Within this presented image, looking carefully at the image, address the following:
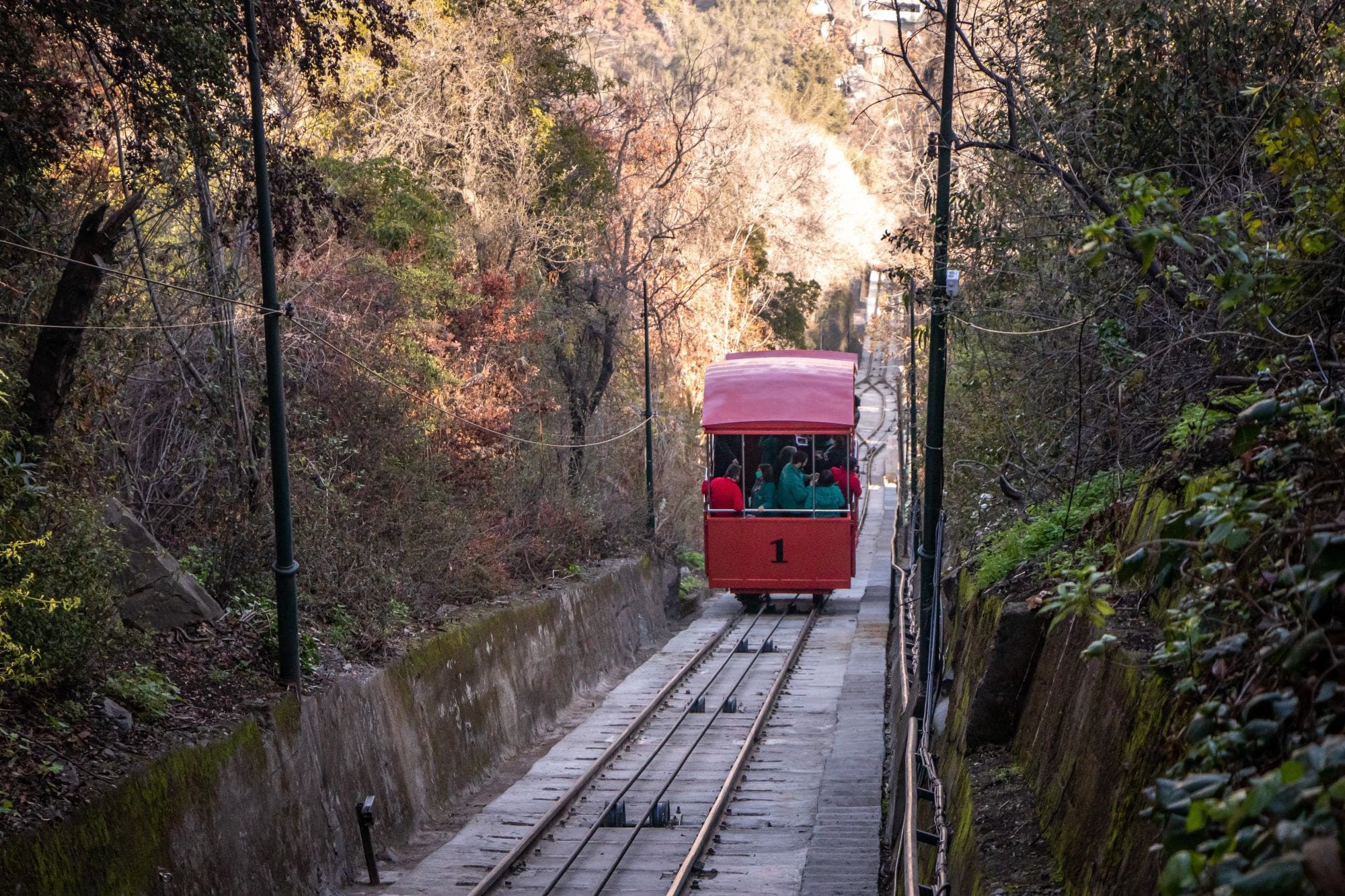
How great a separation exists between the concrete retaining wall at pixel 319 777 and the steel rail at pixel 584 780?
1502 millimetres

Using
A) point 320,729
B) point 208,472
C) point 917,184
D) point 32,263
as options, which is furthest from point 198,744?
point 917,184

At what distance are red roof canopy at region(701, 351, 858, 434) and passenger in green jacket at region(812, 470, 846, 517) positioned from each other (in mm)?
1207

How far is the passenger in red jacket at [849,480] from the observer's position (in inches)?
934

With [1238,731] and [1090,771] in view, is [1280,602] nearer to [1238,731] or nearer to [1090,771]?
[1238,731]

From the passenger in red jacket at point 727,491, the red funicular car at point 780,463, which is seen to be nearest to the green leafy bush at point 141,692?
the red funicular car at point 780,463

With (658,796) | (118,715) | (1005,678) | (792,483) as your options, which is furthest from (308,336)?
(1005,678)

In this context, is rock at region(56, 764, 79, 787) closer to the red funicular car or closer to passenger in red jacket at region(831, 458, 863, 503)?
the red funicular car

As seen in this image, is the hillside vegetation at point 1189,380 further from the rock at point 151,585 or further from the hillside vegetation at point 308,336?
the rock at point 151,585

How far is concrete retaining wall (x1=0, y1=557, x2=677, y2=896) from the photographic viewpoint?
8.41m

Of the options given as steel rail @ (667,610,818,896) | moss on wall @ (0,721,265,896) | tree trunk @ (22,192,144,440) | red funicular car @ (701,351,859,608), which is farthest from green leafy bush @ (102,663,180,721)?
red funicular car @ (701,351,859,608)

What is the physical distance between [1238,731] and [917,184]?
99.2ft

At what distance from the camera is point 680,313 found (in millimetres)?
46938

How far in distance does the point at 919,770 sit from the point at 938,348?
4.56 metres

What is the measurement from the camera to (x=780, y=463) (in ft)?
78.2
